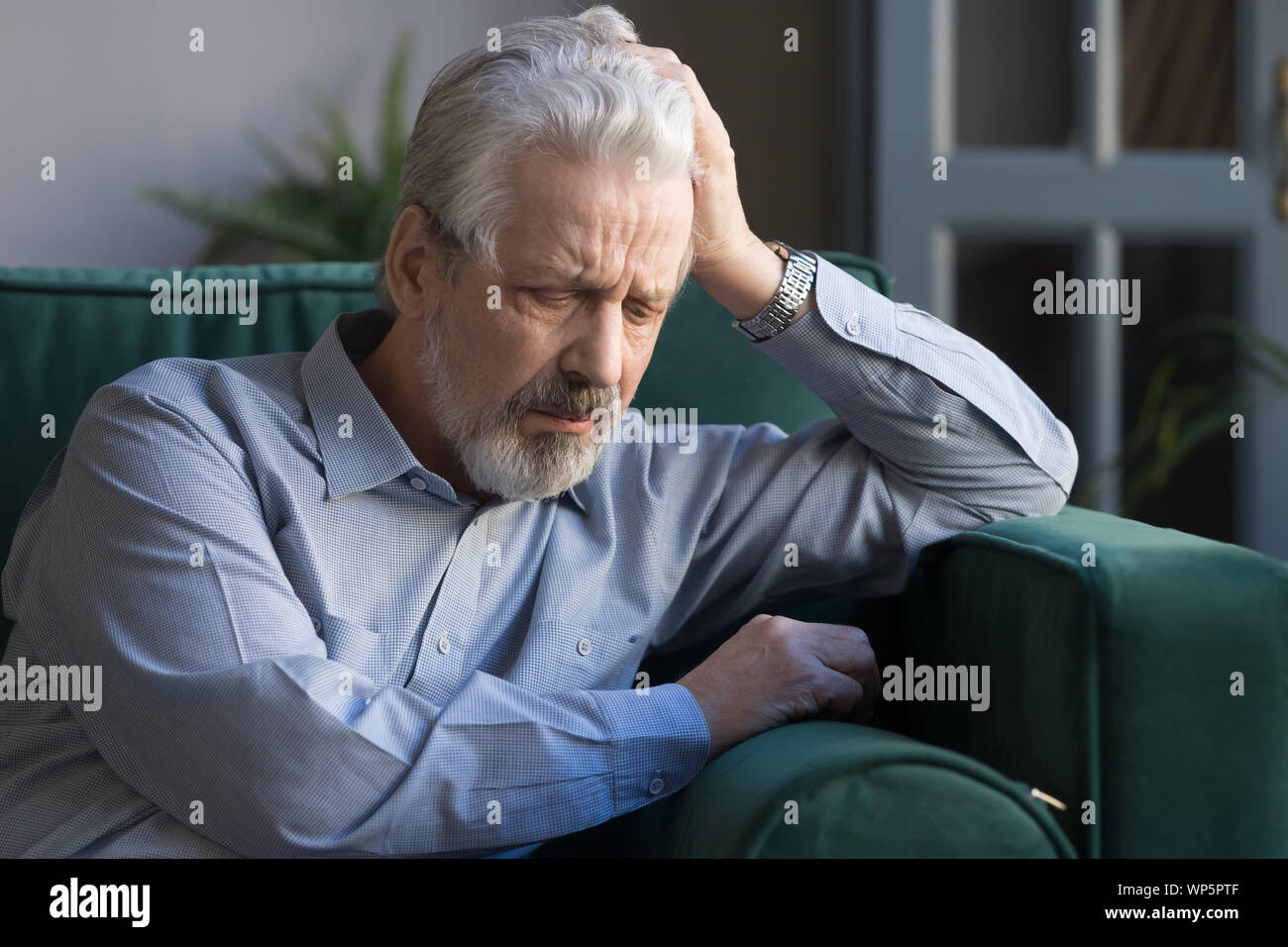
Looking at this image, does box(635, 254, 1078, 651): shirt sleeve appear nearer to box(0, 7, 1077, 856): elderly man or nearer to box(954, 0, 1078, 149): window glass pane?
box(0, 7, 1077, 856): elderly man

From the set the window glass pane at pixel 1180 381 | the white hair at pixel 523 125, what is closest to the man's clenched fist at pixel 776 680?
the white hair at pixel 523 125

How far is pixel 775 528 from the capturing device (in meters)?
1.19

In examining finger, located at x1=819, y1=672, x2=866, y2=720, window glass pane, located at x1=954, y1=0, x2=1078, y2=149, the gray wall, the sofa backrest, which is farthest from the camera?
the gray wall

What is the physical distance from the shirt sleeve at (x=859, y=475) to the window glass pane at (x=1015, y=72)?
5.40ft

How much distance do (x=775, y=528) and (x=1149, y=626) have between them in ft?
1.28

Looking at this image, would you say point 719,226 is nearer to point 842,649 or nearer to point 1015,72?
point 842,649

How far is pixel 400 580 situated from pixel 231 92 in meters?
2.28

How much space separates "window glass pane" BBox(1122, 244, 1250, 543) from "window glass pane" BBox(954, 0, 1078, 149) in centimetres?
36

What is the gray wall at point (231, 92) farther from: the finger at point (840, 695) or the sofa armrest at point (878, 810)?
the sofa armrest at point (878, 810)

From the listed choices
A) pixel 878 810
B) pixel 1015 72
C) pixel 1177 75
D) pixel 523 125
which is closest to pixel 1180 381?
pixel 1177 75

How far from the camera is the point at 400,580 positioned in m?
1.05

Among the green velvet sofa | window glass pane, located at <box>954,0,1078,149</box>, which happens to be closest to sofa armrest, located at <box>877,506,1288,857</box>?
the green velvet sofa

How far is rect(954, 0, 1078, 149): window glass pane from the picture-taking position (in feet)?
8.57

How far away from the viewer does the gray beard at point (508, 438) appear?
106cm
